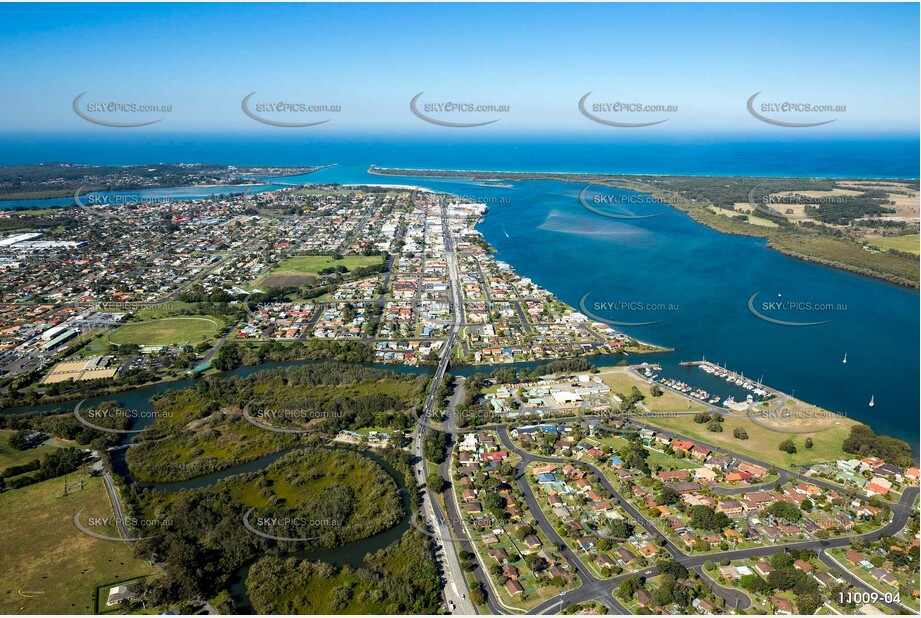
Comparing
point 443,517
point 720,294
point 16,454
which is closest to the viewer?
point 443,517

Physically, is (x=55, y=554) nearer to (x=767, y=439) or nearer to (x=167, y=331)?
(x=167, y=331)

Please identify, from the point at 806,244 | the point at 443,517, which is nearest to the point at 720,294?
the point at 806,244

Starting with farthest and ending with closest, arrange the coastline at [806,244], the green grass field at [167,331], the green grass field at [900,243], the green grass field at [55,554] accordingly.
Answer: the green grass field at [900,243] → the coastline at [806,244] → the green grass field at [167,331] → the green grass field at [55,554]

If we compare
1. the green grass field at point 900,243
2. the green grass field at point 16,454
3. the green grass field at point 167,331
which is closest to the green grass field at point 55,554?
the green grass field at point 16,454

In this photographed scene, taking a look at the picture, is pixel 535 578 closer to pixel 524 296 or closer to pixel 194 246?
pixel 524 296

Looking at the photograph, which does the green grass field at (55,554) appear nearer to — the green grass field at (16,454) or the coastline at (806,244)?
the green grass field at (16,454)

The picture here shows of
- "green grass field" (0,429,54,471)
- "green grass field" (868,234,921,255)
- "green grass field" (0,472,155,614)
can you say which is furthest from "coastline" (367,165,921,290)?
"green grass field" (0,429,54,471)

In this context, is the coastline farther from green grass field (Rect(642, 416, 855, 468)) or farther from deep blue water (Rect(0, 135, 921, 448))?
green grass field (Rect(642, 416, 855, 468))
